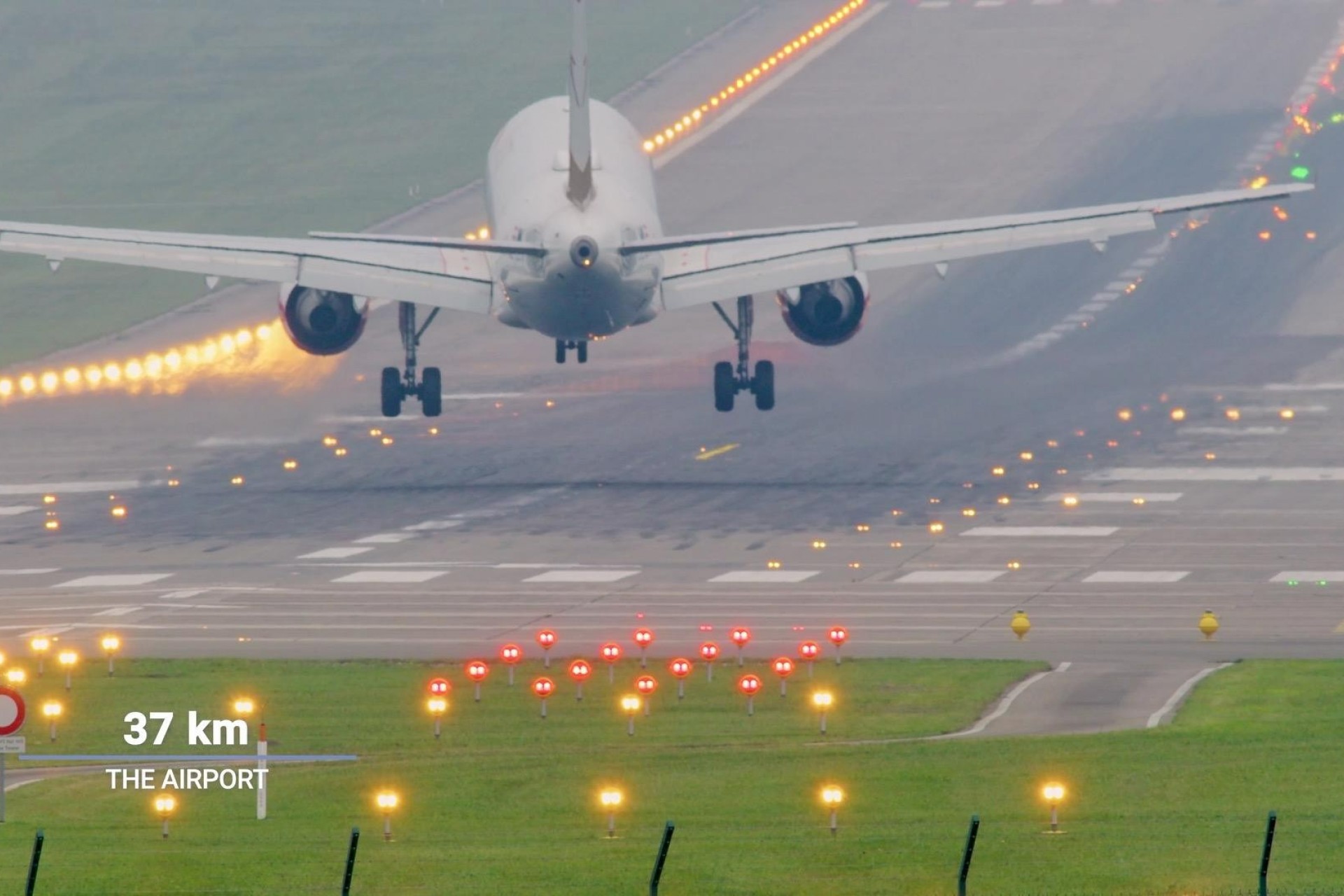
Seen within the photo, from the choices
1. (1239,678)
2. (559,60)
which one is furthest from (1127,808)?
(559,60)

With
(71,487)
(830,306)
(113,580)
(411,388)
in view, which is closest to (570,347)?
(411,388)

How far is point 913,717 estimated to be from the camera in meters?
52.0

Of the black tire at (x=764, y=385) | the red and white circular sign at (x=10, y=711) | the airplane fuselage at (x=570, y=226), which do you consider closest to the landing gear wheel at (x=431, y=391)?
the airplane fuselage at (x=570, y=226)

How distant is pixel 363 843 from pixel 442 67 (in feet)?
482

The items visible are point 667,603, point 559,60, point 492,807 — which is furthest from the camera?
point 559,60

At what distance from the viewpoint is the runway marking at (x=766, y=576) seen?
71.8m

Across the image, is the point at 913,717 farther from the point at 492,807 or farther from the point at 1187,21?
the point at 1187,21

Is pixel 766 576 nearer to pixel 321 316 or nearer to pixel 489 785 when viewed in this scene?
pixel 321 316

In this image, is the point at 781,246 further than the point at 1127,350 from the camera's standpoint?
Result: No

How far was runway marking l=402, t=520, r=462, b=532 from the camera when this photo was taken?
8169 centimetres

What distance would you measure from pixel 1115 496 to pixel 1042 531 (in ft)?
23.5

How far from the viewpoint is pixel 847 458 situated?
308ft

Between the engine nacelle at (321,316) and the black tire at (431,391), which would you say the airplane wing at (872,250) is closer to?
the black tire at (431,391)

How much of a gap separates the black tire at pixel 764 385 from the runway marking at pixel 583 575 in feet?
64.6
